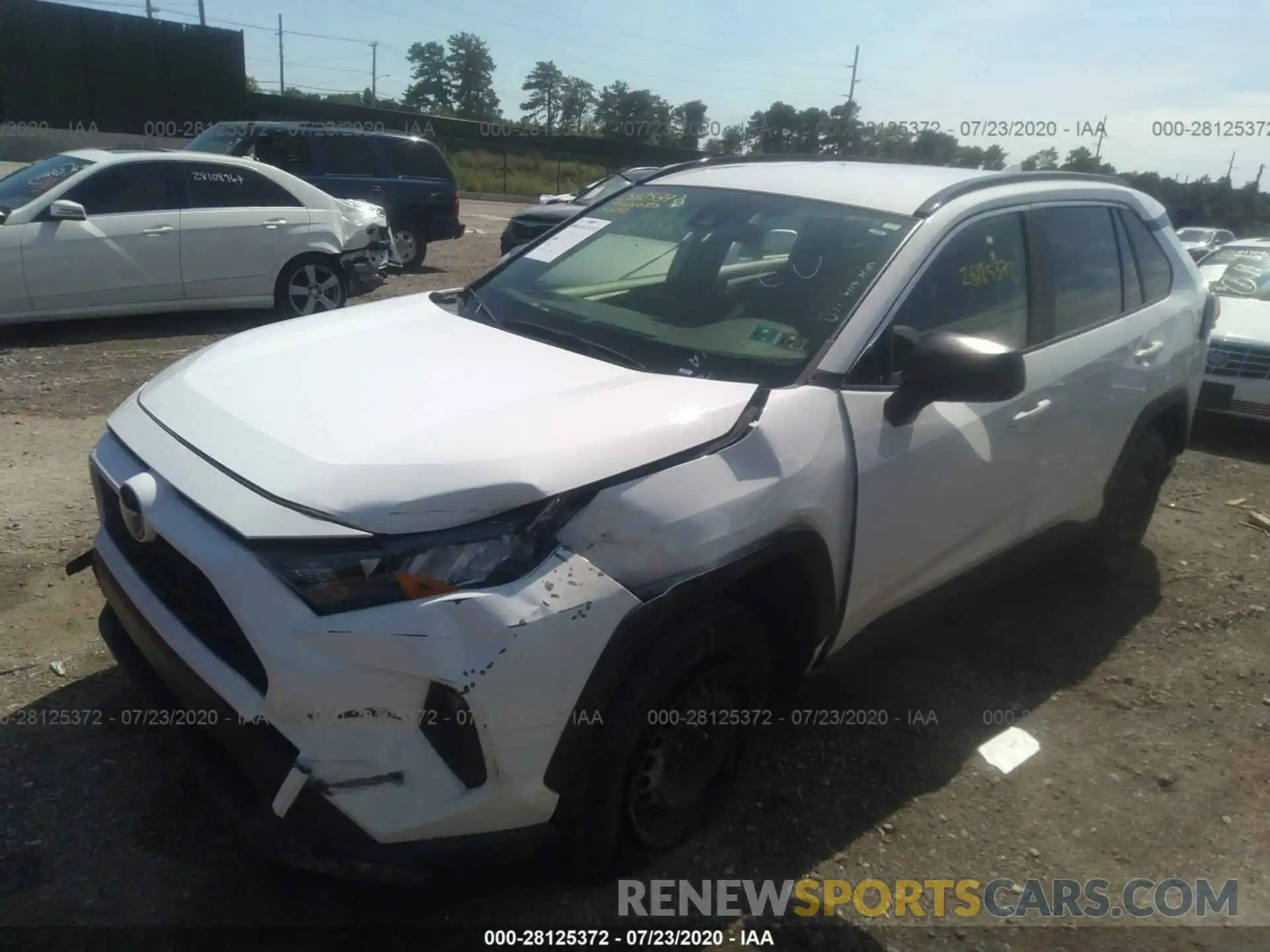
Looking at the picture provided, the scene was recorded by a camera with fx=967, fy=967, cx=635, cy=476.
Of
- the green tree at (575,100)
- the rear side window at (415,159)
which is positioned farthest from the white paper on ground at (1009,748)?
the green tree at (575,100)

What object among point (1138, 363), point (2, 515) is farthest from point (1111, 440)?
point (2, 515)

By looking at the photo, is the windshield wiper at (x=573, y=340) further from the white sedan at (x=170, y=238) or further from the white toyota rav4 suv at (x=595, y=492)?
the white sedan at (x=170, y=238)

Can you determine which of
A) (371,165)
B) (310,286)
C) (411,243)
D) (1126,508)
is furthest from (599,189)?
(1126,508)

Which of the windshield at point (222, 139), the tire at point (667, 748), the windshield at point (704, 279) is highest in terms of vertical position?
the windshield at point (222, 139)

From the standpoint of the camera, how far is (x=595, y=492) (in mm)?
2121

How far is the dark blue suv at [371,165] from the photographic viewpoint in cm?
1146

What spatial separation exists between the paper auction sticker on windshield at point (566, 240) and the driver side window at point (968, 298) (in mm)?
1287

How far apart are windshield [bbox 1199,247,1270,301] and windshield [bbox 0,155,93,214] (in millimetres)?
9578

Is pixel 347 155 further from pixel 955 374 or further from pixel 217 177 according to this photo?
pixel 955 374

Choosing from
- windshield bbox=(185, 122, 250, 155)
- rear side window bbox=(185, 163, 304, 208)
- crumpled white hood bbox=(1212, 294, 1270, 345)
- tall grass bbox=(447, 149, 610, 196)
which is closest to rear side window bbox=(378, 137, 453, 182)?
windshield bbox=(185, 122, 250, 155)

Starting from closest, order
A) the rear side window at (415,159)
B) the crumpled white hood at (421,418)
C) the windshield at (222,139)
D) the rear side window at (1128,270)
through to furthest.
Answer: the crumpled white hood at (421,418) → the rear side window at (1128,270) → the windshield at (222,139) → the rear side window at (415,159)

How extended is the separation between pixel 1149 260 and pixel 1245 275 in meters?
5.35

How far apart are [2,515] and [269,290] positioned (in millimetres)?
5035

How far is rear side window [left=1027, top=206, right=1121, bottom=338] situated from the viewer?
358 centimetres
